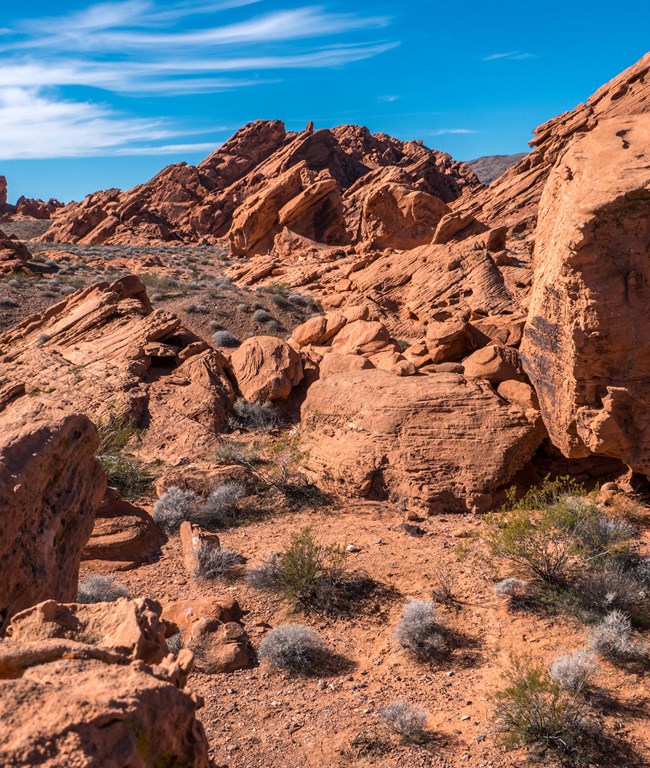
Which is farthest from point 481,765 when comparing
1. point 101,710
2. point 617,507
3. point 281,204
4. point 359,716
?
point 281,204

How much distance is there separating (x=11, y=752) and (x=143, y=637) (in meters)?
1.04

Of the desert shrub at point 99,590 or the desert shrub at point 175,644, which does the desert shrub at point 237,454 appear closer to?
the desert shrub at point 99,590

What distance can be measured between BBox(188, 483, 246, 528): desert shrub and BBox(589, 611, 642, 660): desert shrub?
18.1 ft

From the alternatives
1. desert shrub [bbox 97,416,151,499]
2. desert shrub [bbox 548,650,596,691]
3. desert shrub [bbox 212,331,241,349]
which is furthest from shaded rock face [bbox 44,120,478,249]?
desert shrub [bbox 548,650,596,691]

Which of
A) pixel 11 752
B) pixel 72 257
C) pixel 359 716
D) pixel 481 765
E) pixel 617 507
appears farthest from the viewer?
pixel 72 257

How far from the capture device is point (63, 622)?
3318mm

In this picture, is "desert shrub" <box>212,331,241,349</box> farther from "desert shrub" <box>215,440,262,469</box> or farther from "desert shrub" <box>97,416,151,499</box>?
"desert shrub" <box>215,440,262,469</box>

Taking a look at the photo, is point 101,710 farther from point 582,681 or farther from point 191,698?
point 582,681

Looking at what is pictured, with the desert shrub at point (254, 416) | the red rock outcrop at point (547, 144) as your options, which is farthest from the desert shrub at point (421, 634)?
the red rock outcrop at point (547, 144)

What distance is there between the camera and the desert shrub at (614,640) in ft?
20.1

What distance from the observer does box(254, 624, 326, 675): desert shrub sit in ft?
20.4

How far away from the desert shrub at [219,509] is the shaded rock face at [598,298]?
16.4 feet

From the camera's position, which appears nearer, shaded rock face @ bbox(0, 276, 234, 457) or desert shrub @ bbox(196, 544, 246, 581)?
desert shrub @ bbox(196, 544, 246, 581)

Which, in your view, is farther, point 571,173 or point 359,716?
point 571,173
